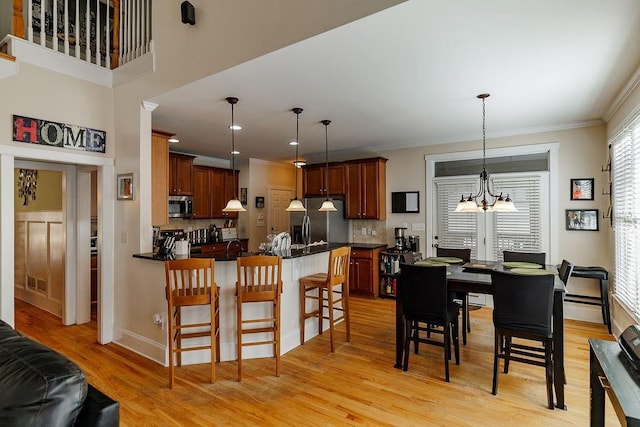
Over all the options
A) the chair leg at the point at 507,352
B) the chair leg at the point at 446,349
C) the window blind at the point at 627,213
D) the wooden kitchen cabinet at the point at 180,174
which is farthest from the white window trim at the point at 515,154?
the wooden kitchen cabinet at the point at 180,174

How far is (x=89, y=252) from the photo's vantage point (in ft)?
14.7

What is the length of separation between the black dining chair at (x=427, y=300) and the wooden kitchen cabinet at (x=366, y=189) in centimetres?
290

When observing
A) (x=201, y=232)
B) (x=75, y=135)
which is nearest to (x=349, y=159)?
(x=201, y=232)

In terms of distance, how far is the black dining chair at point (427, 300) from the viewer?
292 cm

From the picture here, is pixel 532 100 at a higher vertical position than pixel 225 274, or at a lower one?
higher

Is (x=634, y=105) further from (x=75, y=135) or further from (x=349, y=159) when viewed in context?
(x=75, y=135)

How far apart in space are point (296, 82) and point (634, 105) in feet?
10.3

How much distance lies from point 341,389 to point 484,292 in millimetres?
1471

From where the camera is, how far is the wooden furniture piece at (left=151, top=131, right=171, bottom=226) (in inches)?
151

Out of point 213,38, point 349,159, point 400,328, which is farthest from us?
point 349,159

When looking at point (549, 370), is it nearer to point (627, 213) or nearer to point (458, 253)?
point (458, 253)

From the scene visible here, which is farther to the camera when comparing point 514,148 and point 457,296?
point 514,148

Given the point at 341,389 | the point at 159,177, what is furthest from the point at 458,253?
the point at 159,177

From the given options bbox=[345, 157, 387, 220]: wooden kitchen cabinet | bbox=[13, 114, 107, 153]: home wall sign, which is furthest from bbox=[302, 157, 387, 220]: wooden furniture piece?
bbox=[13, 114, 107, 153]: home wall sign
